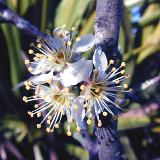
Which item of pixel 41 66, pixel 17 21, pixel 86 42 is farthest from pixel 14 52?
pixel 86 42

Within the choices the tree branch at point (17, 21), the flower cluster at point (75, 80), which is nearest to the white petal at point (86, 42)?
the flower cluster at point (75, 80)

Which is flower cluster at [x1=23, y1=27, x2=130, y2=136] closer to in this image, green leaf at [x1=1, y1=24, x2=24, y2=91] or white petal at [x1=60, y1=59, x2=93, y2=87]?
white petal at [x1=60, y1=59, x2=93, y2=87]

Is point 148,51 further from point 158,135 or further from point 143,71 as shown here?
point 158,135

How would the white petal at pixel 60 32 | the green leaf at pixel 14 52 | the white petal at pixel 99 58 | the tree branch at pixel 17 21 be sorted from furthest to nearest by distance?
the green leaf at pixel 14 52 → the tree branch at pixel 17 21 → the white petal at pixel 60 32 → the white petal at pixel 99 58

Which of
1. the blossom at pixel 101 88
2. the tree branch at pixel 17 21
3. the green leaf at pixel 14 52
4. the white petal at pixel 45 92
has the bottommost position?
the blossom at pixel 101 88

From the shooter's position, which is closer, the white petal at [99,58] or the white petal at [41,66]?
the white petal at [99,58]

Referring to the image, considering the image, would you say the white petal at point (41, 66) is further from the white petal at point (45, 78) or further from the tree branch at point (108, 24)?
the tree branch at point (108, 24)

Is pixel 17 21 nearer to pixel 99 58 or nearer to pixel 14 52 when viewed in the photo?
pixel 99 58

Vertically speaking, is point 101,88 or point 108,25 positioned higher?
point 108,25
